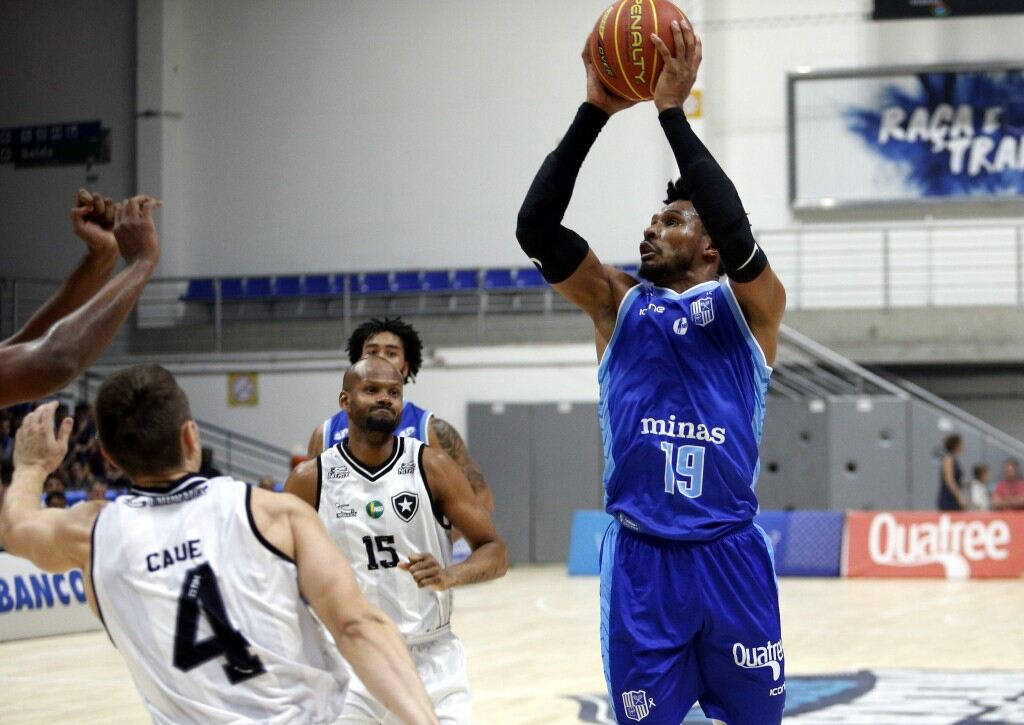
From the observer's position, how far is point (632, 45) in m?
4.24

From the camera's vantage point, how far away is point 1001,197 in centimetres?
2148

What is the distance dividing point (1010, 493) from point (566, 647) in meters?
9.01

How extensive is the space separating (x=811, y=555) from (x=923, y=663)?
763cm

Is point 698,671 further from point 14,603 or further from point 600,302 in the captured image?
point 14,603

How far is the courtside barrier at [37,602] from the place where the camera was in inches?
467

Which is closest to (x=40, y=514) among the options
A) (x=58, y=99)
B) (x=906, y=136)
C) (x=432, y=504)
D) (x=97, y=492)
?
(x=432, y=504)

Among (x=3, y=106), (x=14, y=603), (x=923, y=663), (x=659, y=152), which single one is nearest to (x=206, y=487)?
(x=923, y=663)

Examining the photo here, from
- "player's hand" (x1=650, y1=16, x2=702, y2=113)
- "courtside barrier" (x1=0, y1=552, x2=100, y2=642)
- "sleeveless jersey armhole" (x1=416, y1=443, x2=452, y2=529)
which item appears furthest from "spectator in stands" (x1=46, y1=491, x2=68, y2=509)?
"player's hand" (x1=650, y1=16, x2=702, y2=113)

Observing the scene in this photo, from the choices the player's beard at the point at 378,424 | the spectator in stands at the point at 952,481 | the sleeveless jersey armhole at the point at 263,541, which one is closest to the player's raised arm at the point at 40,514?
the sleeveless jersey armhole at the point at 263,541

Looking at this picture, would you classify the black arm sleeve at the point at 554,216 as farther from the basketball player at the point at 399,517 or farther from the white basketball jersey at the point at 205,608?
the white basketball jersey at the point at 205,608

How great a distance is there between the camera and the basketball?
166 inches

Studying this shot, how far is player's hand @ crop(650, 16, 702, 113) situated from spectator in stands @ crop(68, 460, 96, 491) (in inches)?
543

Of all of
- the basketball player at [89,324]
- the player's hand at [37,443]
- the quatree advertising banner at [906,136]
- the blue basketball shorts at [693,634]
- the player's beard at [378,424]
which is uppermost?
the quatree advertising banner at [906,136]

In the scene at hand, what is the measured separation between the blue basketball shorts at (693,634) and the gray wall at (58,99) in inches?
860
